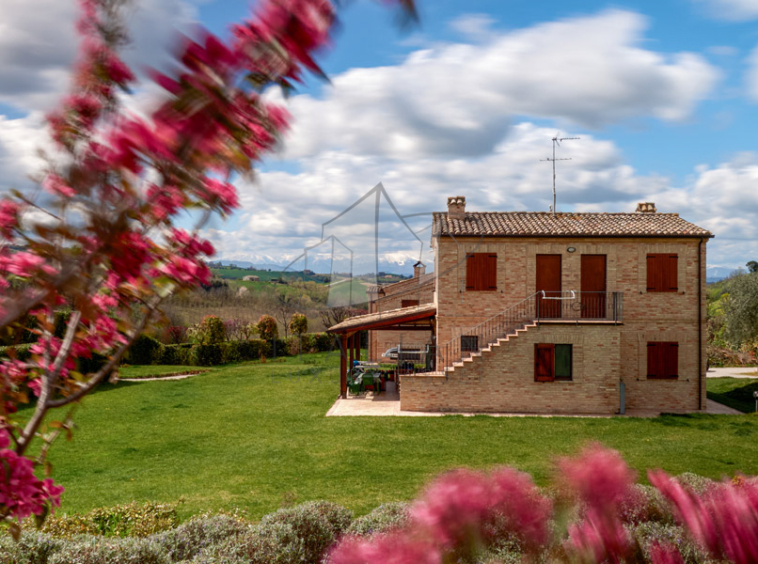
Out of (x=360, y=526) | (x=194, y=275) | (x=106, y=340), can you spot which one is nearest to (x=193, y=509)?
(x=360, y=526)

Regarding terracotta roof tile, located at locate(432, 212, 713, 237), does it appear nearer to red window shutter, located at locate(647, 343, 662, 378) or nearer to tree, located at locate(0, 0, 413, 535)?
red window shutter, located at locate(647, 343, 662, 378)

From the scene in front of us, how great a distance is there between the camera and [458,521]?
121 cm

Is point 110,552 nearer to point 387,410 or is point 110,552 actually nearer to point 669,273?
point 387,410

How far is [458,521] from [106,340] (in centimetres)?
204

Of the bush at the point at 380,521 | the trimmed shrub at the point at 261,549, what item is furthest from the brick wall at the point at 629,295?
the trimmed shrub at the point at 261,549

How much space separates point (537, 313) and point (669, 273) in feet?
13.8

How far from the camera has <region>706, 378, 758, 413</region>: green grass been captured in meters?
17.4

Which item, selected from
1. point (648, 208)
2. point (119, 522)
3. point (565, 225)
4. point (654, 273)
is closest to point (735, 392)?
point (654, 273)

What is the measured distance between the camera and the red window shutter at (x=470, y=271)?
17.0 meters

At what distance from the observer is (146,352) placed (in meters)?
27.3

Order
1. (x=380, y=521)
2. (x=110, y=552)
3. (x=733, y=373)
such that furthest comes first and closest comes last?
(x=733, y=373) → (x=380, y=521) → (x=110, y=552)

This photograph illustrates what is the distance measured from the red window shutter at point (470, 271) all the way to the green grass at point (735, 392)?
28.5 ft

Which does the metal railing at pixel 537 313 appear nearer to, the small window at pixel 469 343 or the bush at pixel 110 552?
the small window at pixel 469 343

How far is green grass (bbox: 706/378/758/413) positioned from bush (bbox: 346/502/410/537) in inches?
595
